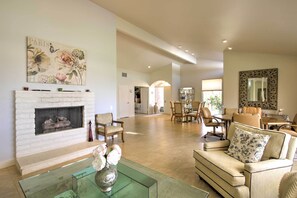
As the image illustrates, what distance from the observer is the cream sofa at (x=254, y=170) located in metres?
1.97

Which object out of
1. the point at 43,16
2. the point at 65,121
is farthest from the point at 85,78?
the point at 43,16

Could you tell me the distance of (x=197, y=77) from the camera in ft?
37.5

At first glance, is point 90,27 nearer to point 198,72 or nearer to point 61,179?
point 61,179

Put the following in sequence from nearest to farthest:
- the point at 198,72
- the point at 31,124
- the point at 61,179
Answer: the point at 61,179 < the point at 31,124 < the point at 198,72

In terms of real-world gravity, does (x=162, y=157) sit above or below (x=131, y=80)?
below

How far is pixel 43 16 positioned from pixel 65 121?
101 inches

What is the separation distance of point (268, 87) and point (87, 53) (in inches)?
257

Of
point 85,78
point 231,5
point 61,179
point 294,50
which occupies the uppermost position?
point 231,5

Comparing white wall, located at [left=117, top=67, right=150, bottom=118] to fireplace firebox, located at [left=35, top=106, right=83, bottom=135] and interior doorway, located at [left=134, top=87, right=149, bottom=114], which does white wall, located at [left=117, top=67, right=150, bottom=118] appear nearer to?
interior doorway, located at [left=134, top=87, right=149, bottom=114]

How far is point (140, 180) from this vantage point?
77.6 inches

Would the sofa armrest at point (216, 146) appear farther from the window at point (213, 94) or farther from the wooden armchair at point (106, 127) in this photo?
the window at point (213, 94)

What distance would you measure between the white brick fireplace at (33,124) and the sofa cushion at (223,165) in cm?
321

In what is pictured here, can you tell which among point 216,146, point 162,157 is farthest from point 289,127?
point 162,157

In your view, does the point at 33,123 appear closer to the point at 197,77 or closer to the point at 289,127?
the point at 289,127
